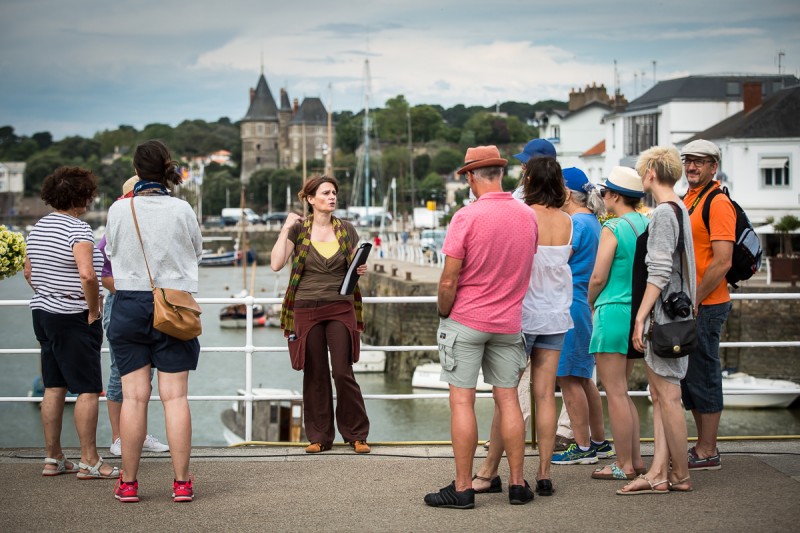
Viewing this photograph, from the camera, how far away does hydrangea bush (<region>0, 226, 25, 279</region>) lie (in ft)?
21.6

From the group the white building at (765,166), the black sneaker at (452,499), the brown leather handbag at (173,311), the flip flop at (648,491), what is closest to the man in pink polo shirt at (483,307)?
the black sneaker at (452,499)

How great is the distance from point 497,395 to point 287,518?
1.26m

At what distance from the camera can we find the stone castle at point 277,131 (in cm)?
18300

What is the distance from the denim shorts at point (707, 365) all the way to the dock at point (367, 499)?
437mm

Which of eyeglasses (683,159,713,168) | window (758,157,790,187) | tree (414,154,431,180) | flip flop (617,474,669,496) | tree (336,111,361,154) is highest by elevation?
tree (336,111,361,154)

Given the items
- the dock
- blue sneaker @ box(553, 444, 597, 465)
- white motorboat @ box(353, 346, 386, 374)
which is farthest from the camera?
white motorboat @ box(353, 346, 386, 374)

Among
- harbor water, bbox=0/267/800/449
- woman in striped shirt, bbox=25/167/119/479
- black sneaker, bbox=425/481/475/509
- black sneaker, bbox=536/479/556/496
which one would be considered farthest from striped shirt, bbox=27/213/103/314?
harbor water, bbox=0/267/800/449

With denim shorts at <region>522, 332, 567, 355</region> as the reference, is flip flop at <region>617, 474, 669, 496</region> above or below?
below

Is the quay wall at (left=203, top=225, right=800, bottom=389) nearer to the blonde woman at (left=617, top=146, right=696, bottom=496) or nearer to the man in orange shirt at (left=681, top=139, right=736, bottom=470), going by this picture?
the man in orange shirt at (left=681, top=139, right=736, bottom=470)

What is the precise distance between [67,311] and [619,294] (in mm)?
3195

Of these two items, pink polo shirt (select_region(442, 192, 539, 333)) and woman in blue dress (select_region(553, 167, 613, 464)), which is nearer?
pink polo shirt (select_region(442, 192, 539, 333))

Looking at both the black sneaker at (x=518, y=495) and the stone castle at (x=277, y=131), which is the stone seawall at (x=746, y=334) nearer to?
the black sneaker at (x=518, y=495)

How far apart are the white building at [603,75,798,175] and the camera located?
141ft

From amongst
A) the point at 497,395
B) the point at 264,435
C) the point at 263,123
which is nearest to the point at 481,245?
the point at 497,395
